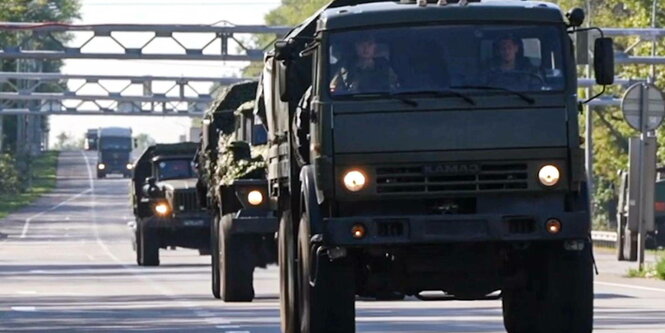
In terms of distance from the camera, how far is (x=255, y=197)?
2792 cm

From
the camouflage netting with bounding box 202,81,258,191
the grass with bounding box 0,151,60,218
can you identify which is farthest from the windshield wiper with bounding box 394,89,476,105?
the grass with bounding box 0,151,60,218

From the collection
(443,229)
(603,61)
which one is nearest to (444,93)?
(443,229)

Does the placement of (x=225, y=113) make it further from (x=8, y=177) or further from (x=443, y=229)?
(x=8, y=177)

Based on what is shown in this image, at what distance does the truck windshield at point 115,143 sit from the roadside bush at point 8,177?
13391mm

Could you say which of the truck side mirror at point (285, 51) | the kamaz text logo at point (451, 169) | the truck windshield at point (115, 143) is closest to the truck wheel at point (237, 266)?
the truck side mirror at point (285, 51)

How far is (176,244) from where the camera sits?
1735 inches

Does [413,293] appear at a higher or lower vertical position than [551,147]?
lower

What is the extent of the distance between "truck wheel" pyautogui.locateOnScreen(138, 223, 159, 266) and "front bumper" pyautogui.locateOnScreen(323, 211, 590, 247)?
2749 cm

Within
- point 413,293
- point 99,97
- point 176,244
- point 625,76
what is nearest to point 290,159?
point 413,293

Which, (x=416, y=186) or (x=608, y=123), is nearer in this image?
(x=416, y=186)

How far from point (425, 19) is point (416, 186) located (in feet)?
4.24

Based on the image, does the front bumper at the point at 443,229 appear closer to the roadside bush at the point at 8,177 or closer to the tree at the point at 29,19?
the tree at the point at 29,19

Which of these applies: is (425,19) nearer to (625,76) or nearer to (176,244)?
(176,244)

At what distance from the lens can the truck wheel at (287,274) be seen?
18.7 metres
